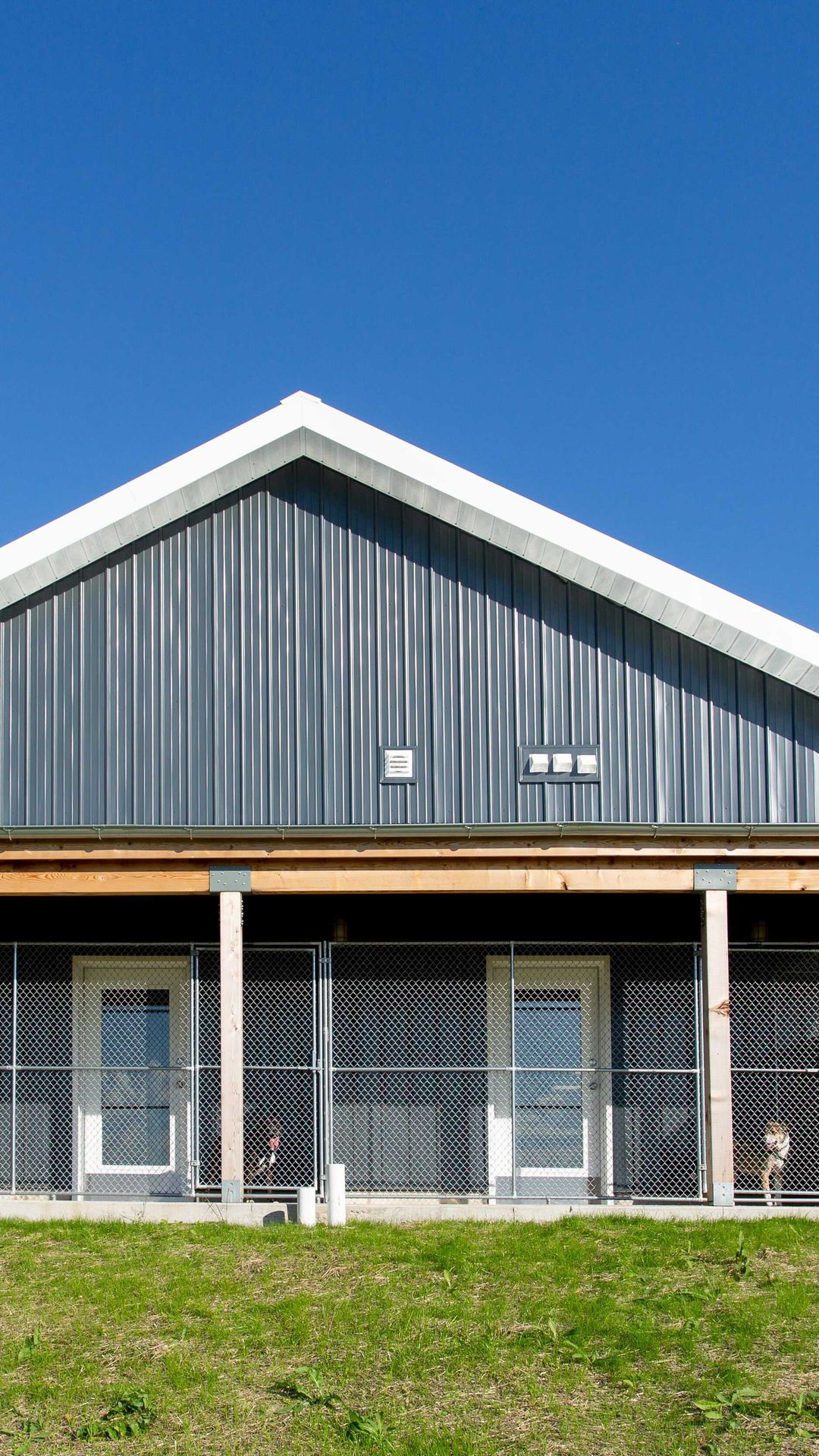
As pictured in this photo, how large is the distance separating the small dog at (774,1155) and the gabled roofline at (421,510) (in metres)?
4.28

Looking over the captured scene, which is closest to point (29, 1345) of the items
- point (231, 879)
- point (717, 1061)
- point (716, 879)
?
point (231, 879)

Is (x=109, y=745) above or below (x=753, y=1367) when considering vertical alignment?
above

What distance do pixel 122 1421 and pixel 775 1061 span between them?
8943 millimetres

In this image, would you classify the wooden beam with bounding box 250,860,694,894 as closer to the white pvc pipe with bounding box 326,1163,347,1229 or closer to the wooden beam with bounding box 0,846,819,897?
the wooden beam with bounding box 0,846,819,897

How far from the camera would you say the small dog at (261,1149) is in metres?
14.5

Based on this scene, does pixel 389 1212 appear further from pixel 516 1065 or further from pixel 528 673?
pixel 528 673

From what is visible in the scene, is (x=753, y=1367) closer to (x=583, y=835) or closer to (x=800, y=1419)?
(x=800, y=1419)

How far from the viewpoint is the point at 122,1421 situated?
795 cm

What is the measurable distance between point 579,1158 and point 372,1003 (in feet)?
8.71

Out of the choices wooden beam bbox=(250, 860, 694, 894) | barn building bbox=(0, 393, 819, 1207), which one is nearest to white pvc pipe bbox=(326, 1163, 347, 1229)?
barn building bbox=(0, 393, 819, 1207)

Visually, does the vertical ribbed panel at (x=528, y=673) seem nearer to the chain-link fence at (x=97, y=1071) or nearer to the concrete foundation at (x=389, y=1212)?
the concrete foundation at (x=389, y=1212)

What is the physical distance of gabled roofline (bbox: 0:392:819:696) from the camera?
13.0m

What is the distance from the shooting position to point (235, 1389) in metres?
8.41

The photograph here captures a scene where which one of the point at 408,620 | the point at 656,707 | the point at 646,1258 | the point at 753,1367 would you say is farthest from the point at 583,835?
the point at 753,1367
